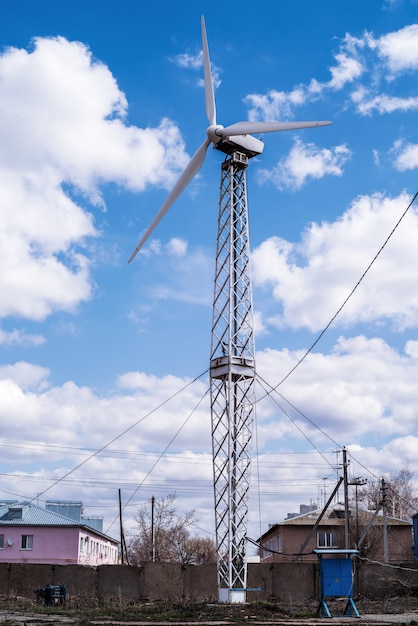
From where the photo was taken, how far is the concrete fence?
3000 centimetres

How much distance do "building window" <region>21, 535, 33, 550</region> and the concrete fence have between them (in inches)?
961

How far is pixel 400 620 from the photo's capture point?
1880 centimetres

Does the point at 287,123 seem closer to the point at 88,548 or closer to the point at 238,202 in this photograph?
the point at 238,202

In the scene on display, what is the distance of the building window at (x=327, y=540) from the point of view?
57.5m

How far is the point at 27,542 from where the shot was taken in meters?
54.5

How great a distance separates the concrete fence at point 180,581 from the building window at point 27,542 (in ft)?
80.1

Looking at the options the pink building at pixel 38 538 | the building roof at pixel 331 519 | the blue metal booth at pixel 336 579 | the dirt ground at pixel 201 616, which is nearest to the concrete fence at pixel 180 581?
the dirt ground at pixel 201 616

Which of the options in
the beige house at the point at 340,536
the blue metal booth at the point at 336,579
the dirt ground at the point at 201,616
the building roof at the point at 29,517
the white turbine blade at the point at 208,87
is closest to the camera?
the dirt ground at the point at 201,616

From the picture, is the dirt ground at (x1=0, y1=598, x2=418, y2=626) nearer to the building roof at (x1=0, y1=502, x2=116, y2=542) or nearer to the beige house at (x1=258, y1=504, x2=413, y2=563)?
the building roof at (x1=0, y1=502, x2=116, y2=542)

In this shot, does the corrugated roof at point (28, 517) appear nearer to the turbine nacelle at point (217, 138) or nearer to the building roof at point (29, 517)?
the building roof at point (29, 517)

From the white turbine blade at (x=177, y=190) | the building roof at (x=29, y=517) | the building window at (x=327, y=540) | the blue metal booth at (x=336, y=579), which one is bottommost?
the blue metal booth at (x=336, y=579)

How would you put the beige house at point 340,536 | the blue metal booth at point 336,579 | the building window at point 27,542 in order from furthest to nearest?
the beige house at point 340,536
the building window at point 27,542
the blue metal booth at point 336,579

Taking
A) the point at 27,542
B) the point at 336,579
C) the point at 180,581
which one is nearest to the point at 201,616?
the point at 336,579

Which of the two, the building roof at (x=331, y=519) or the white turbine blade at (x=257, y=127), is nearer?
the white turbine blade at (x=257, y=127)
